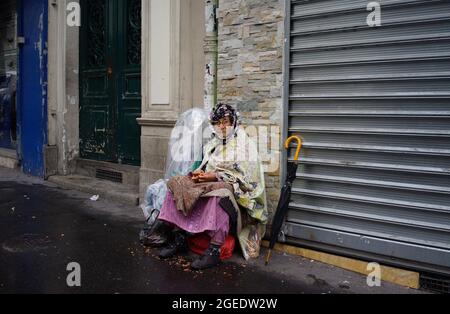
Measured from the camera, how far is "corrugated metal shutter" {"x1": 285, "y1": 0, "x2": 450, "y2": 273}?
3.68 m

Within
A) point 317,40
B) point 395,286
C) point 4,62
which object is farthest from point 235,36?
point 4,62

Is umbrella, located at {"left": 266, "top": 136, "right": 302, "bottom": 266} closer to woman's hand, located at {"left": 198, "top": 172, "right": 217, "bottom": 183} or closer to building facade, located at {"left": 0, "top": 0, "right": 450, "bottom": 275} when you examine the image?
building facade, located at {"left": 0, "top": 0, "right": 450, "bottom": 275}

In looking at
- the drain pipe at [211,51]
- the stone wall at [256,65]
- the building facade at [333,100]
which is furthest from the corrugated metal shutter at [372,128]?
the drain pipe at [211,51]

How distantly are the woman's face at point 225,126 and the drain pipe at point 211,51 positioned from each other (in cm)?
104

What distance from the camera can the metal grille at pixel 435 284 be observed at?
3582mm

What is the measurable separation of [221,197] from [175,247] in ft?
2.50

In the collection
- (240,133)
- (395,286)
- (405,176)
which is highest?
(240,133)

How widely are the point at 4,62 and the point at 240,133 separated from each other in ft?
26.6

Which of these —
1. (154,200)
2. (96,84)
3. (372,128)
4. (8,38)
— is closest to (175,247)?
(154,200)

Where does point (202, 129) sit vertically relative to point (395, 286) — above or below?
above
